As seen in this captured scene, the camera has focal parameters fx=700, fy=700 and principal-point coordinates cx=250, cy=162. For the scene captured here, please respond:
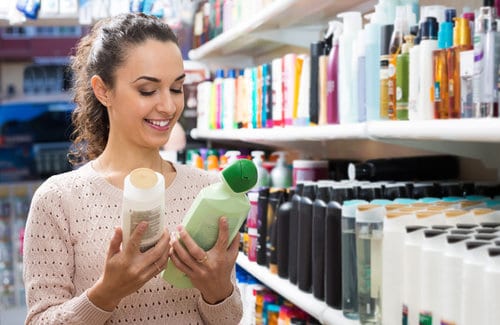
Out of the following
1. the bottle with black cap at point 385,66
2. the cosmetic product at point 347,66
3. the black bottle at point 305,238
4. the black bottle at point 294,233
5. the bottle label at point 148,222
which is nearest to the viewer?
the bottle label at point 148,222

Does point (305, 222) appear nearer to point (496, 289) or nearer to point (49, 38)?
point (496, 289)

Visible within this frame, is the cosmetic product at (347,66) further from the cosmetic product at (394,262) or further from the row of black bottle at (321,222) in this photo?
the cosmetic product at (394,262)

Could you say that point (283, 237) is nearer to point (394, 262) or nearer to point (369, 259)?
point (369, 259)

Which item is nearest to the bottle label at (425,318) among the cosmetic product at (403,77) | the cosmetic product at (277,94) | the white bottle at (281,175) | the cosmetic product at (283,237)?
the cosmetic product at (403,77)

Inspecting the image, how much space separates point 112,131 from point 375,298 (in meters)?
0.73

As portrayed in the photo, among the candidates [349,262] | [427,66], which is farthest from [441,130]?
[349,262]

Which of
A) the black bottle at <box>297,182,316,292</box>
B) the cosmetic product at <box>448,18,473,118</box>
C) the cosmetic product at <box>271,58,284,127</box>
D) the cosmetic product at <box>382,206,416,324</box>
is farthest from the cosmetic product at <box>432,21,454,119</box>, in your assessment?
the cosmetic product at <box>271,58,284,127</box>

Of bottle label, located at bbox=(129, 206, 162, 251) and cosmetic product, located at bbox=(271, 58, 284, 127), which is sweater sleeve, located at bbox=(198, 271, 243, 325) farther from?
cosmetic product, located at bbox=(271, 58, 284, 127)

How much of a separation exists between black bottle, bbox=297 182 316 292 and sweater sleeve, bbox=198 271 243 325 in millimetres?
370

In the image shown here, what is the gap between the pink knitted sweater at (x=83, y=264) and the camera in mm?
1516

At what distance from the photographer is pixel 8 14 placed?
12.3ft

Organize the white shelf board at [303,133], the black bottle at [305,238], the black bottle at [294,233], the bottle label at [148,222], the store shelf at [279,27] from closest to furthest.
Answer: the bottle label at [148,222] → the white shelf board at [303,133] → the black bottle at [305,238] → the black bottle at [294,233] → the store shelf at [279,27]

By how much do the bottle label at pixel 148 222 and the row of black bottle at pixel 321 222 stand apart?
59cm

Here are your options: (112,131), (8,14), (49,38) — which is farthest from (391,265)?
(49,38)
